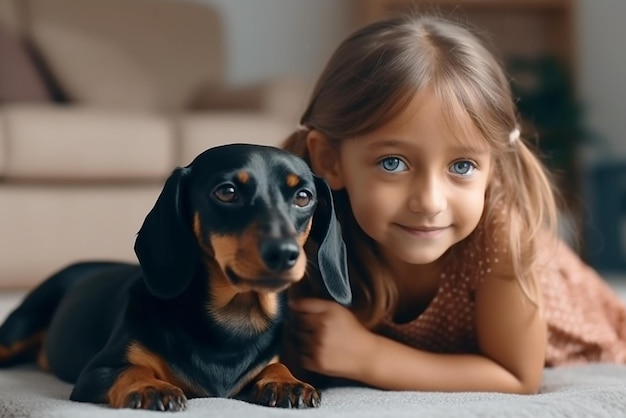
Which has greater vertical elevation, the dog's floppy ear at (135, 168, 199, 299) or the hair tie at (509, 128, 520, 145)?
the hair tie at (509, 128, 520, 145)

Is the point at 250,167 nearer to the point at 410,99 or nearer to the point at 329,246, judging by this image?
the point at 329,246

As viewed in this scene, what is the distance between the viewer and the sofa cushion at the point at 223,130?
9.46 ft

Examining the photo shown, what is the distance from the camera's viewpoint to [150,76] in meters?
3.71

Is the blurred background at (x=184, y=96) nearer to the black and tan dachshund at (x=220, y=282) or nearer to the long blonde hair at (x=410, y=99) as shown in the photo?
the long blonde hair at (x=410, y=99)

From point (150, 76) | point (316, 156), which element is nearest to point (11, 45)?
point (150, 76)

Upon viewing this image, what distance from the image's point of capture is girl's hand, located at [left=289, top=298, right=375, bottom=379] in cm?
125

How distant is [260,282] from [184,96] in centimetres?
288

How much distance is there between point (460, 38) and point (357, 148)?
24cm

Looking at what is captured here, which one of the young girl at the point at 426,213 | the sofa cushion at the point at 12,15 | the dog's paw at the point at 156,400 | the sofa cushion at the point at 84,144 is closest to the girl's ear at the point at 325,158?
the young girl at the point at 426,213

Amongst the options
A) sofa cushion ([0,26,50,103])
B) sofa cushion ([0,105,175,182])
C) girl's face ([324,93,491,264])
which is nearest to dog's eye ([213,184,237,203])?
girl's face ([324,93,491,264])

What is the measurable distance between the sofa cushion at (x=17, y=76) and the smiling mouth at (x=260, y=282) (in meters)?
2.37

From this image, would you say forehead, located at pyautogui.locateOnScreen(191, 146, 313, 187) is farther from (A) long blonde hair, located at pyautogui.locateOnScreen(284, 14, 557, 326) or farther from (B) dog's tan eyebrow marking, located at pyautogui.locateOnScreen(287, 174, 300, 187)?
(A) long blonde hair, located at pyautogui.locateOnScreen(284, 14, 557, 326)

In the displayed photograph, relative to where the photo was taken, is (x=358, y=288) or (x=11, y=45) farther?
(x=11, y=45)

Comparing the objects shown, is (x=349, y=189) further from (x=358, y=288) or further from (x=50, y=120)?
(x=50, y=120)
